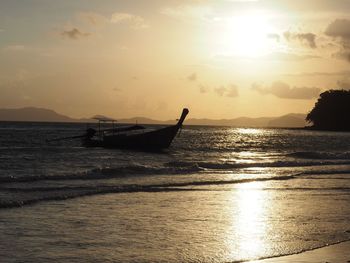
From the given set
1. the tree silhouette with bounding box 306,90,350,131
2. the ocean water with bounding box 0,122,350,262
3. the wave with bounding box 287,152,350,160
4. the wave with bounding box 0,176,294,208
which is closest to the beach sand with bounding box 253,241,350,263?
the ocean water with bounding box 0,122,350,262

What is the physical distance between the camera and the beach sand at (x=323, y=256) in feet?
31.2

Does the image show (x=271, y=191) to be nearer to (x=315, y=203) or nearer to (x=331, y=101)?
(x=315, y=203)

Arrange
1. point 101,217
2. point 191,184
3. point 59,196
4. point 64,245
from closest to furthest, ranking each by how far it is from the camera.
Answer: point 64,245
point 101,217
point 59,196
point 191,184

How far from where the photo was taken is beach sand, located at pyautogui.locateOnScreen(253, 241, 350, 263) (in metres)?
9.51

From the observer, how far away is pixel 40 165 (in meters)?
33.0

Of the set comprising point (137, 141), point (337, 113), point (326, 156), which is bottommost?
point (326, 156)

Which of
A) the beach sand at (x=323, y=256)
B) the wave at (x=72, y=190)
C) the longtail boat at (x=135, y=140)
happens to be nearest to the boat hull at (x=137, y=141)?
the longtail boat at (x=135, y=140)

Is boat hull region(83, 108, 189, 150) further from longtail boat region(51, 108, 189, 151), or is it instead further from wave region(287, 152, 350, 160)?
wave region(287, 152, 350, 160)

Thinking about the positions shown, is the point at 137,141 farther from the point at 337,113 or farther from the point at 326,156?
the point at 337,113

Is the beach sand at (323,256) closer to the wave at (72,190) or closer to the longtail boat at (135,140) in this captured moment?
the wave at (72,190)

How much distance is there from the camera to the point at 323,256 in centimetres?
983

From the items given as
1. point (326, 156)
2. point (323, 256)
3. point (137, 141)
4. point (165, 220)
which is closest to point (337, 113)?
point (326, 156)

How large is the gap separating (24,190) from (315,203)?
10.3 m

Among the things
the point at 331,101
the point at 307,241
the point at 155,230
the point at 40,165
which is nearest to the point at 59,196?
the point at 155,230
